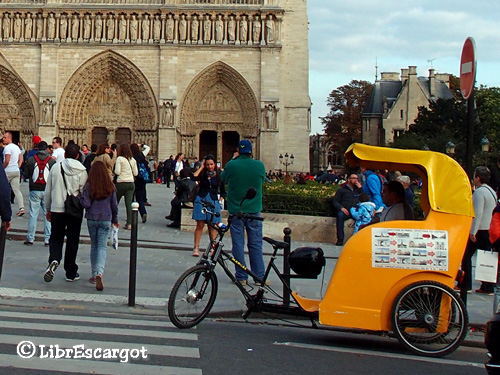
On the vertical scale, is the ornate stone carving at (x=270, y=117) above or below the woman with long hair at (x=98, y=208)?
above

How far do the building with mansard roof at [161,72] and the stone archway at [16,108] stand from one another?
5 cm

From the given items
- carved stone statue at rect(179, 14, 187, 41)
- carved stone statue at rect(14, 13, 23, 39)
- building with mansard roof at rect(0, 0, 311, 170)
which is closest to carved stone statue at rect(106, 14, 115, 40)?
building with mansard roof at rect(0, 0, 311, 170)

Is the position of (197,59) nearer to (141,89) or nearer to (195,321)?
(141,89)

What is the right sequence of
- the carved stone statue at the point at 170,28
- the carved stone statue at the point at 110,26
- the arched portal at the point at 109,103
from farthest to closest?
the arched portal at the point at 109,103 → the carved stone statue at the point at 110,26 → the carved stone statue at the point at 170,28

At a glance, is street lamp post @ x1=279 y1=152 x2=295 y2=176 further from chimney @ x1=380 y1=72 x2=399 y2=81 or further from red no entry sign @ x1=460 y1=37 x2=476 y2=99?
red no entry sign @ x1=460 y1=37 x2=476 y2=99

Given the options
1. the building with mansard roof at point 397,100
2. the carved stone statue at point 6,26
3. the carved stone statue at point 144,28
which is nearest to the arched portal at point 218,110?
the carved stone statue at point 144,28

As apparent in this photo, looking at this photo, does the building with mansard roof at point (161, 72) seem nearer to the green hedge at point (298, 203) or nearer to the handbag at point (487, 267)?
the green hedge at point (298, 203)

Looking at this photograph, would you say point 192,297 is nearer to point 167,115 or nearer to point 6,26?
point 167,115

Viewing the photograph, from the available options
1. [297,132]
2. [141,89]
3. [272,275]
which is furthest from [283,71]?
[272,275]

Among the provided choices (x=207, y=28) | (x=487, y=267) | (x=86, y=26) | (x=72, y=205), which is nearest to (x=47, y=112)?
(x=86, y=26)

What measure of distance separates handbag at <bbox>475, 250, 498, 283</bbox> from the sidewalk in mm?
1084

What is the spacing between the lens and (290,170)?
3869 centimetres

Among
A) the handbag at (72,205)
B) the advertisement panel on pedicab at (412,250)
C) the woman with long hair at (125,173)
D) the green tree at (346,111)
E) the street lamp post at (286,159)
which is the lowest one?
the advertisement panel on pedicab at (412,250)

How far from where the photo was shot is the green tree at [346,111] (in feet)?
213
